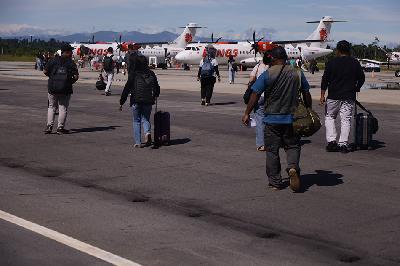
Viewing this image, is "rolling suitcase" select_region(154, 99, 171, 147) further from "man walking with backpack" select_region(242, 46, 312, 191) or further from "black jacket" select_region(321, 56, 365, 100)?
"man walking with backpack" select_region(242, 46, 312, 191)

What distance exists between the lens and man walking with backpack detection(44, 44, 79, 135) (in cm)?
1469

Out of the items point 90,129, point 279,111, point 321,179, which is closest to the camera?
point 279,111

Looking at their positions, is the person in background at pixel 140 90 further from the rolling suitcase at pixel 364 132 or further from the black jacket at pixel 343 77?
the rolling suitcase at pixel 364 132

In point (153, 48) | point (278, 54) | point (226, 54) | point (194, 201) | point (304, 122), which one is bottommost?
point (194, 201)

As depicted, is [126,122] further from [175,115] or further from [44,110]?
[44,110]

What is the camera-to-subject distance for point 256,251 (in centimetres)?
633

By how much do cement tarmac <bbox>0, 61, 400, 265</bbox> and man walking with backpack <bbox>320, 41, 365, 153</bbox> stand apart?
54 cm

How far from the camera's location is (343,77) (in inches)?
497

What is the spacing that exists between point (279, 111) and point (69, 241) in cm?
363

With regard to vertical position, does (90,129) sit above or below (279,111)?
below

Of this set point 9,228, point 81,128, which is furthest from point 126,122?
point 9,228

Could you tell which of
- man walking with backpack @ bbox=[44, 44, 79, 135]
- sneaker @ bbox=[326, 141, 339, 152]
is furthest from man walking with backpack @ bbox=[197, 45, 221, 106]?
sneaker @ bbox=[326, 141, 339, 152]

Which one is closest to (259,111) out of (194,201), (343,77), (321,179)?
(343,77)

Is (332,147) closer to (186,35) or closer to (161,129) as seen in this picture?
(161,129)
